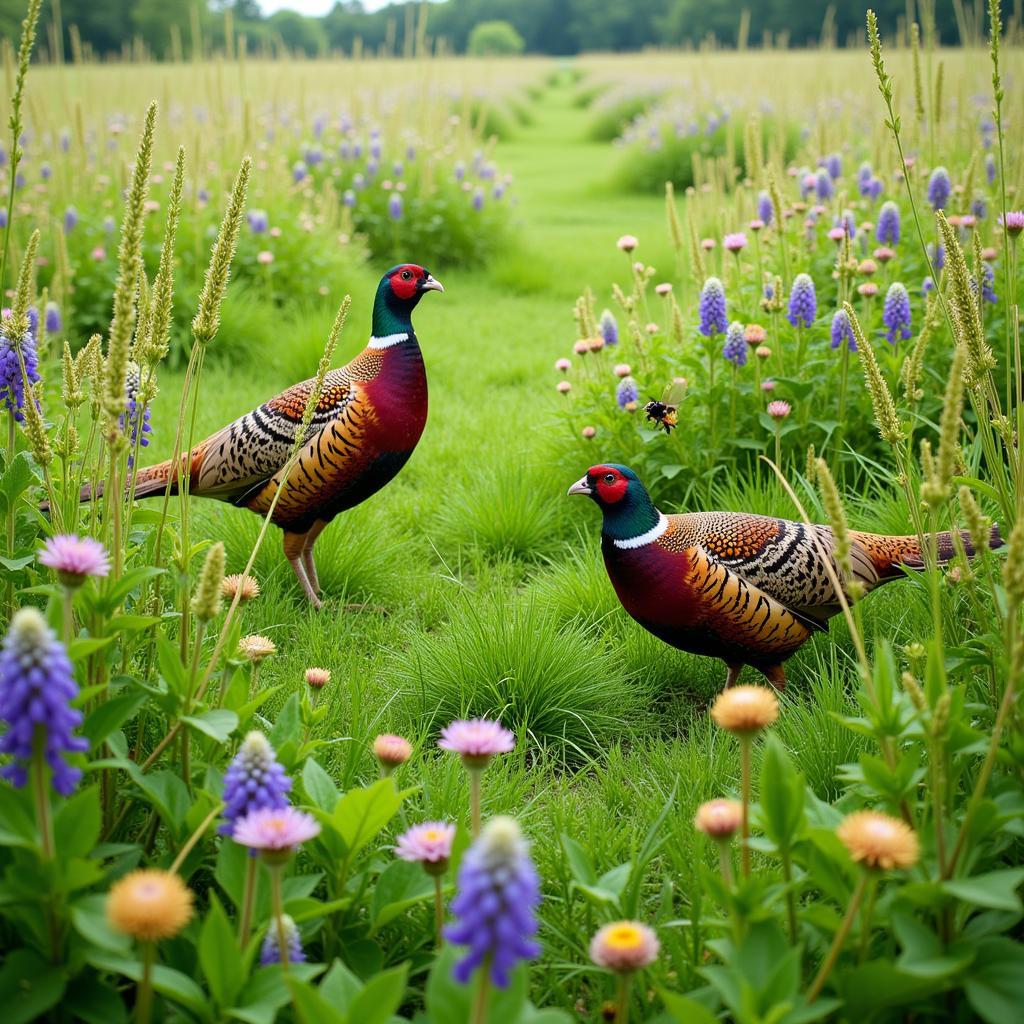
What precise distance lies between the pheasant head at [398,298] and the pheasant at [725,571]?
39.0 inches

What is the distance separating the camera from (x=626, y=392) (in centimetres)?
375

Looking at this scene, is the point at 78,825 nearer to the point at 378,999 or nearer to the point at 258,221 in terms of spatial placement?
the point at 378,999

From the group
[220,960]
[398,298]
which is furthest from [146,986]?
[398,298]

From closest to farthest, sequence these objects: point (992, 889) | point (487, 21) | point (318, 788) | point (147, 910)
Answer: point (147, 910)
point (992, 889)
point (318, 788)
point (487, 21)

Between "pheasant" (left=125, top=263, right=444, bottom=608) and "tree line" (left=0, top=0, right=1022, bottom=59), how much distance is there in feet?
9.18

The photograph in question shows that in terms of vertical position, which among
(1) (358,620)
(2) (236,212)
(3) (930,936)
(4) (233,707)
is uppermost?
(2) (236,212)

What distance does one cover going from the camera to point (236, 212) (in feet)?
5.68

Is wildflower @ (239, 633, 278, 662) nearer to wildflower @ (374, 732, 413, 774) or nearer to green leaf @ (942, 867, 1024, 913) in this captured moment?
wildflower @ (374, 732, 413, 774)

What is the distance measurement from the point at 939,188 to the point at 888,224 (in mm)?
304

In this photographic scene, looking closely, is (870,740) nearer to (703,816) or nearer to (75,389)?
(703,816)

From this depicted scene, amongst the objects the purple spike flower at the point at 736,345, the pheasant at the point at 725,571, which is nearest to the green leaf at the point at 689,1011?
the pheasant at the point at 725,571

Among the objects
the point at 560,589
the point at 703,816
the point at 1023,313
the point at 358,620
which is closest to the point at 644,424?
the point at 560,589

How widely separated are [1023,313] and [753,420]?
3.82 feet

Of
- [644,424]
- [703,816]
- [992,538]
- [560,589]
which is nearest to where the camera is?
[703,816]
